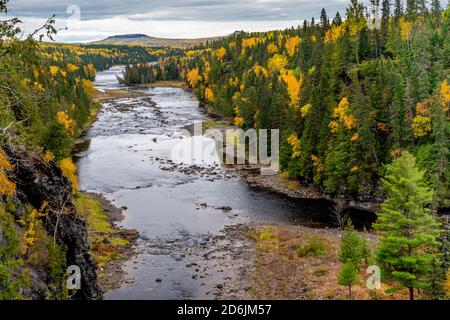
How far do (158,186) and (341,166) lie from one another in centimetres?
2922

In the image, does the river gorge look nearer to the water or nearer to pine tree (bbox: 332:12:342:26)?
the water

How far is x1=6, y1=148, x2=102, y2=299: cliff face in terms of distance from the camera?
2917 cm

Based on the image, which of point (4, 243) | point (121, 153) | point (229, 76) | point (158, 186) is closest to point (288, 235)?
point (158, 186)

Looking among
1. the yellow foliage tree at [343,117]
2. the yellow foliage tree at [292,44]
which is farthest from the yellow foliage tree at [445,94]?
the yellow foliage tree at [292,44]

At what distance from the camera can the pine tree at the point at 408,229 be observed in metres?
31.7

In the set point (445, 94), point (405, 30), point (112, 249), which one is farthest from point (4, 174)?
point (405, 30)

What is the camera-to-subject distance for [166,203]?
67688 millimetres

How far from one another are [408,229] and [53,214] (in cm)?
2526

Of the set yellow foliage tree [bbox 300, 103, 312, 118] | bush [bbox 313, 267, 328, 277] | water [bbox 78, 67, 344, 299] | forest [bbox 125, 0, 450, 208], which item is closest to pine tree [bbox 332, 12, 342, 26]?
forest [bbox 125, 0, 450, 208]

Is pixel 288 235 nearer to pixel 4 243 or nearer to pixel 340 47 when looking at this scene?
pixel 4 243

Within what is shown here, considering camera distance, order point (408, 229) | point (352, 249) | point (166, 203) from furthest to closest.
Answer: point (166, 203), point (352, 249), point (408, 229)

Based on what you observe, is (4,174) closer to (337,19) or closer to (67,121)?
(67,121)

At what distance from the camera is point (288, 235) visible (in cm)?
5566

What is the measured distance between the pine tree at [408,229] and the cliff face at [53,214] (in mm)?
22634
